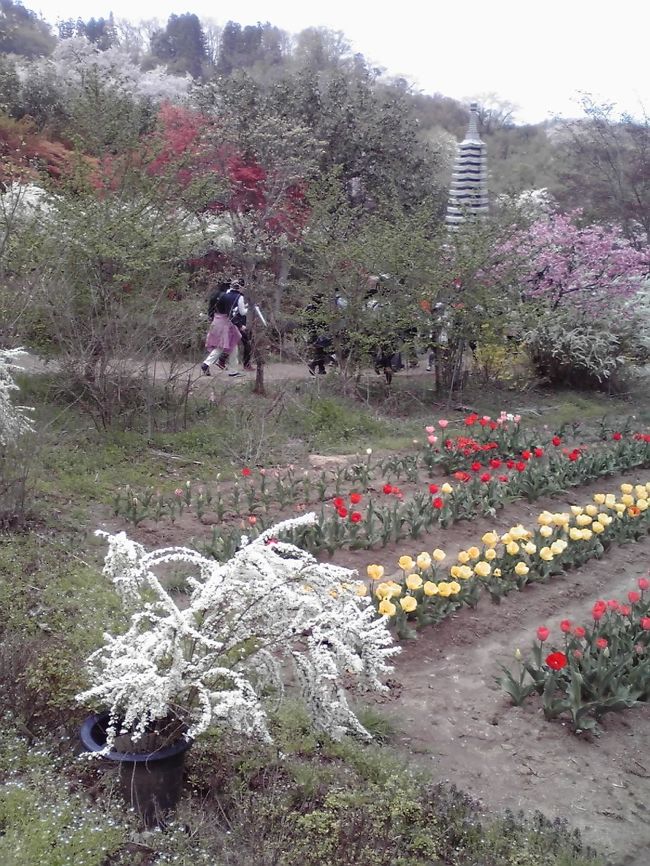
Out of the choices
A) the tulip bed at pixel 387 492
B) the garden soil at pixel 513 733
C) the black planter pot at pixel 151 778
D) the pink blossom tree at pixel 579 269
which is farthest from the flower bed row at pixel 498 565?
the pink blossom tree at pixel 579 269

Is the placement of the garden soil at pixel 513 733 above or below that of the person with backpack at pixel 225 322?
below

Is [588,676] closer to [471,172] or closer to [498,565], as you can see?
[498,565]

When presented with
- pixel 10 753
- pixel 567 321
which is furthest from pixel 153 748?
pixel 567 321

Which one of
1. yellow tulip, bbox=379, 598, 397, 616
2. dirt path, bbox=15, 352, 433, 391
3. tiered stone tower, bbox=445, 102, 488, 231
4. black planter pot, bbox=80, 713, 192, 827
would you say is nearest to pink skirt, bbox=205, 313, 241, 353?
dirt path, bbox=15, 352, 433, 391

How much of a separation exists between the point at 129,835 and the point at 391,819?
3.04ft

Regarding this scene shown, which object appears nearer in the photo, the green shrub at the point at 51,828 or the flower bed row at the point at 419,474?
the green shrub at the point at 51,828

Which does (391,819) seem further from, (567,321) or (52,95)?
(52,95)

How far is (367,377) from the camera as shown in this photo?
1212 centimetres

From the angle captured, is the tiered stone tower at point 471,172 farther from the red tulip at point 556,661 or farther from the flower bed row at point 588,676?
the red tulip at point 556,661

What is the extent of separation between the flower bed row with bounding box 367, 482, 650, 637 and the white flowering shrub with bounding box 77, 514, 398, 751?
4.64ft

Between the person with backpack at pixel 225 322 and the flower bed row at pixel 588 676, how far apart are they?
778cm

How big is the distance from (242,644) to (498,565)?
288cm

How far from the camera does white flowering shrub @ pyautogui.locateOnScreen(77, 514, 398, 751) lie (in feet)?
9.43

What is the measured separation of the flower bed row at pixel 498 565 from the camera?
482 cm
